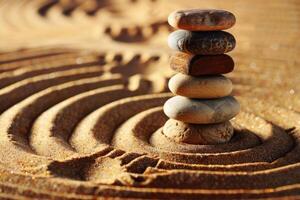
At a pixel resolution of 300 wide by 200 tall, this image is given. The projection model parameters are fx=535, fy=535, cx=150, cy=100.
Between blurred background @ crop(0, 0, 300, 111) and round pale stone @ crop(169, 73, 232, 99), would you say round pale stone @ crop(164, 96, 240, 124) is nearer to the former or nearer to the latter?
round pale stone @ crop(169, 73, 232, 99)

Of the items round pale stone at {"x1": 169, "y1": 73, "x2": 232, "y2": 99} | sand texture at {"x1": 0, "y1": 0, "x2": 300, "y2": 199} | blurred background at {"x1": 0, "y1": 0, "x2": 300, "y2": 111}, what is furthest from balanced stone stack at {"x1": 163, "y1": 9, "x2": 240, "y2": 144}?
blurred background at {"x1": 0, "y1": 0, "x2": 300, "y2": 111}

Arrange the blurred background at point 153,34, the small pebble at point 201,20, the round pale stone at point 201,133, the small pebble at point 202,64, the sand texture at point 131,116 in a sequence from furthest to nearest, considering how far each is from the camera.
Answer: the blurred background at point 153,34 < the round pale stone at point 201,133 < the small pebble at point 202,64 < the small pebble at point 201,20 < the sand texture at point 131,116

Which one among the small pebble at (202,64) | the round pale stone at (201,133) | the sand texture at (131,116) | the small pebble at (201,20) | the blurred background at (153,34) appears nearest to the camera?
the sand texture at (131,116)

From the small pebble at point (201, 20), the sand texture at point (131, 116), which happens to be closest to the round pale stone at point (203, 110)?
the sand texture at point (131, 116)

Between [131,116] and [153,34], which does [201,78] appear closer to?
[131,116]

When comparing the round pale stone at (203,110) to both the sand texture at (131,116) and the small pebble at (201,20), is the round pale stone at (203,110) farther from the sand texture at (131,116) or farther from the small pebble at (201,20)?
the small pebble at (201,20)
